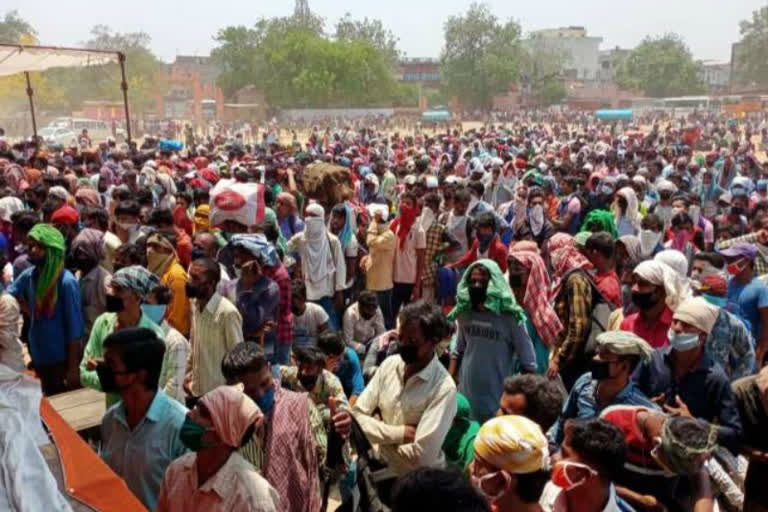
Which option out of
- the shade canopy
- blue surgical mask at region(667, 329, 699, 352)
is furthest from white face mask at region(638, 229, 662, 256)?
the shade canopy

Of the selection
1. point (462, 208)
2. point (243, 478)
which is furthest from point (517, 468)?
point (462, 208)

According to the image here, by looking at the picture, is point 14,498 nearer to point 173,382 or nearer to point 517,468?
→ point 517,468

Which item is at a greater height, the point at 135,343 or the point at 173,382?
the point at 135,343

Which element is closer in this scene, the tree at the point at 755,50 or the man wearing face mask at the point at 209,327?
the man wearing face mask at the point at 209,327

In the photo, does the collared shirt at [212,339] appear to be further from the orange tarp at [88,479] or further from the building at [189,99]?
the building at [189,99]

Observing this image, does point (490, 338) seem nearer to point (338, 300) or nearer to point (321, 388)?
point (321, 388)

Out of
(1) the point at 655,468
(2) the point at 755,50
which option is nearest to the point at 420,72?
(2) the point at 755,50

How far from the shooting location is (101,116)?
56062mm

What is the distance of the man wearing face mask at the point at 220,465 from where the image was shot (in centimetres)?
238

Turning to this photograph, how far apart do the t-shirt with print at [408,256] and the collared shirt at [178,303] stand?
2.72m

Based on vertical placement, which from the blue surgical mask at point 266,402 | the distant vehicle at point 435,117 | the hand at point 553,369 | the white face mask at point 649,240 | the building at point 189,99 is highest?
the building at point 189,99

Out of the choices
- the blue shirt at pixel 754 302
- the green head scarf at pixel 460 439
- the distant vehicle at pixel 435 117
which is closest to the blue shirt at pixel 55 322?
the green head scarf at pixel 460 439

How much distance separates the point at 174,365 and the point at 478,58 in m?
71.7

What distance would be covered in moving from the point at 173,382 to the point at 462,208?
453cm
